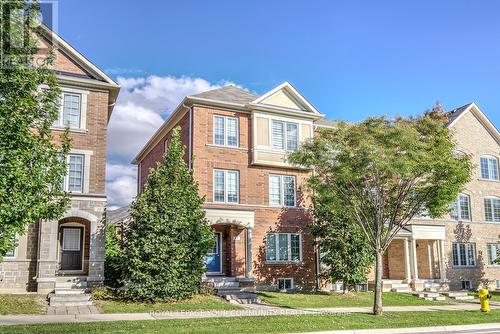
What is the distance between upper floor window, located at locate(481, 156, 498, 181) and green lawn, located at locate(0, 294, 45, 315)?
91.7ft

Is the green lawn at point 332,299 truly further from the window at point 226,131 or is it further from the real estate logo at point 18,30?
the real estate logo at point 18,30

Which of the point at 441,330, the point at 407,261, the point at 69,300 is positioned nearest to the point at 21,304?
the point at 69,300

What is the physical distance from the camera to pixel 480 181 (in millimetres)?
31984

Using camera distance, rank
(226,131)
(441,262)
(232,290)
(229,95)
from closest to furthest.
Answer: (232,290), (226,131), (229,95), (441,262)

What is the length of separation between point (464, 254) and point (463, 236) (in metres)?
1.14

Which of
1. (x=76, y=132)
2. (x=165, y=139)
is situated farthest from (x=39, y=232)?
(x=165, y=139)

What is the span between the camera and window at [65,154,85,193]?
20.4 metres

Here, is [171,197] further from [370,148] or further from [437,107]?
[437,107]

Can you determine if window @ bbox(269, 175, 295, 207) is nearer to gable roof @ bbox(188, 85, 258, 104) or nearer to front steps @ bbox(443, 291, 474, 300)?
gable roof @ bbox(188, 85, 258, 104)

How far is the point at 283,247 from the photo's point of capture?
2464 centimetres

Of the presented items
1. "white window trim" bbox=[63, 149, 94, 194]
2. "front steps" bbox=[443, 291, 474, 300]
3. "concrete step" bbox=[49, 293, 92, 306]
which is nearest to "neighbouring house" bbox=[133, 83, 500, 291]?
"front steps" bbox=[443, 291, 474, 300]

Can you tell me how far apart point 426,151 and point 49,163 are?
38.8 ft

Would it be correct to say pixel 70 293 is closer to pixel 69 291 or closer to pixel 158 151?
pixel 69 291

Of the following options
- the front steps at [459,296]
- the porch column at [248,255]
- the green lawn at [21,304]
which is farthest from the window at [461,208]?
the green lawn at [21,304]
